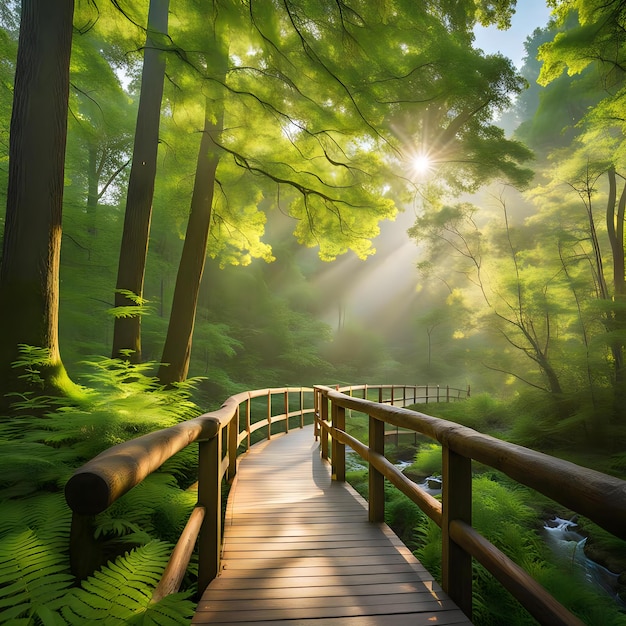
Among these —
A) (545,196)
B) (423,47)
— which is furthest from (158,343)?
(545,196)

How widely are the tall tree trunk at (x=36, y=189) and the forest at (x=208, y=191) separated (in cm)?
2

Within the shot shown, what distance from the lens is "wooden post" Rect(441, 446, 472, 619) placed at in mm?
1800

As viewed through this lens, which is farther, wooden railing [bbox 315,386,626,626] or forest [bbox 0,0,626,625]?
forest [bbox 0,0,626,625]

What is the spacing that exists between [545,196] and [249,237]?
1164cm

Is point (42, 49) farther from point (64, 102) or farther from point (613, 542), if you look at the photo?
point (613, 542)

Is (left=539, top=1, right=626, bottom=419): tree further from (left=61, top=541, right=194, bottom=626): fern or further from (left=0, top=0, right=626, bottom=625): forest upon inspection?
(left=61, top=541, right=194, bottom=626): fern

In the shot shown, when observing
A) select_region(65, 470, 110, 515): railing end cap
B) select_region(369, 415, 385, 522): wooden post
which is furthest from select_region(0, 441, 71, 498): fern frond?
select_region(369, 415, 385, 522): wooden post

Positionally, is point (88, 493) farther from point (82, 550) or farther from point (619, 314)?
point (619, 314)

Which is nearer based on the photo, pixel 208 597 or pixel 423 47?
pixel 208 597

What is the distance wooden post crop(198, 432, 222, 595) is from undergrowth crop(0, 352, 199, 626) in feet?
0.47

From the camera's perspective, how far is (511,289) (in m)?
13.0

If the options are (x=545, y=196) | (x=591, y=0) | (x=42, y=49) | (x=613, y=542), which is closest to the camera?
(x=42, y=49)

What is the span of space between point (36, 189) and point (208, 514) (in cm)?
398

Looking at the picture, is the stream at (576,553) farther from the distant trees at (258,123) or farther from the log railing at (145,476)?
the distant trees at (258,123)
